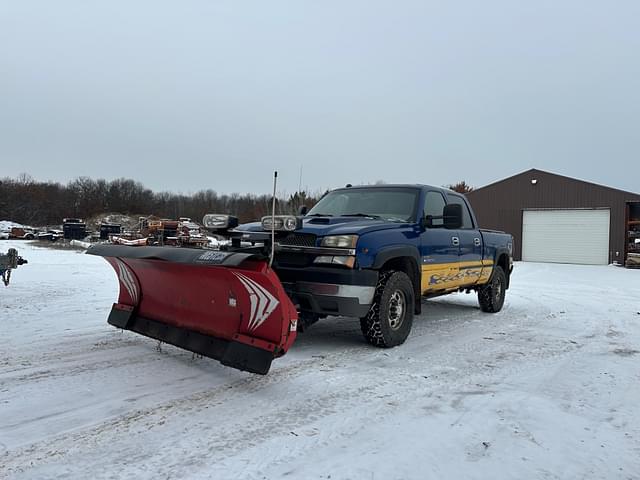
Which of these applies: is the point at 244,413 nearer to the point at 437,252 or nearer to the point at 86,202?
the point at 437,252

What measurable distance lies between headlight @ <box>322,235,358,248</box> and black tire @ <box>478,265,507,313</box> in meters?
3.98

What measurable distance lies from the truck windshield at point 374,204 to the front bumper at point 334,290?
1.20 m

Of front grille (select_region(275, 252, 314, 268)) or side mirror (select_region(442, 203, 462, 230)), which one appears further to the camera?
side mirror (select_region(442, 203, 462, 230))

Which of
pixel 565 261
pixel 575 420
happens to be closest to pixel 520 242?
pixel 565 261

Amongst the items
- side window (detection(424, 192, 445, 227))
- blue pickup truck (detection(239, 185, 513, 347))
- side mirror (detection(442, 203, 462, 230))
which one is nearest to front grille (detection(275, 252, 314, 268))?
blue pickup truck (detection(239, 185, 513, 347))

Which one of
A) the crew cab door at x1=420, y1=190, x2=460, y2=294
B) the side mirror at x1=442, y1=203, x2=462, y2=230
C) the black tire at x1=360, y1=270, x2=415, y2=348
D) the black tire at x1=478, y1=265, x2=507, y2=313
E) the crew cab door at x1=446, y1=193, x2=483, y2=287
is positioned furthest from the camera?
the black tire at x1=478, y1=265, x2=507, y2=313

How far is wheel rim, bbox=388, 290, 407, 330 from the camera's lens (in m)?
5.32

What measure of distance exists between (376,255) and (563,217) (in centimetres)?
2314

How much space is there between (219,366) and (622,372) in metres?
3.76

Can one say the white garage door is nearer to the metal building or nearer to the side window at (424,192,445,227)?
the metal building

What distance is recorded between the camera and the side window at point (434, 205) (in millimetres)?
6176

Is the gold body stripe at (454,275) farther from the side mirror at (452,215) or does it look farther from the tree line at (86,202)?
the tree line at (86,202)

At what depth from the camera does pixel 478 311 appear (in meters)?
8.48

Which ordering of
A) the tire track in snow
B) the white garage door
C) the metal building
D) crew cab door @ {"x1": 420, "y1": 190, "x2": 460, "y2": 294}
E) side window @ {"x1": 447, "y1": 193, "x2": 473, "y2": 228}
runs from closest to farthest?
the tire track in snow < crew cab door @ {"x1": 420, "y1": 190, "x2": 460, "y2": 294} < side window @ {"x1": 447, "y1": 193, "x2": 473, "y2": 228} < the metal building < the white garage door
